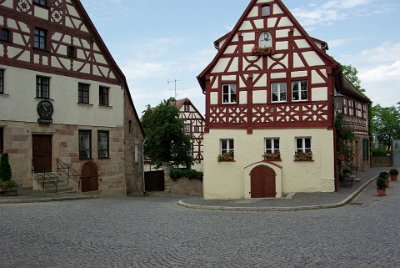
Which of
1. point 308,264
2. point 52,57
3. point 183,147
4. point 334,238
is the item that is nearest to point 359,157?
point 183,147

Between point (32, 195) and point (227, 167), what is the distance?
31.5ft

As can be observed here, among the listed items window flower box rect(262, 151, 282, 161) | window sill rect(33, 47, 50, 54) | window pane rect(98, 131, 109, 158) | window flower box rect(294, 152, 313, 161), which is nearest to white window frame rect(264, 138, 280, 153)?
window flower box rect(262, 151, 282, 161)

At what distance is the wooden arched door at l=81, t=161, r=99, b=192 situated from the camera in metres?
27.1

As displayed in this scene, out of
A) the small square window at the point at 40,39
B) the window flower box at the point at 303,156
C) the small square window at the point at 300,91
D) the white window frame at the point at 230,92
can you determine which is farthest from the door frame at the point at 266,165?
the small square window at the point at 40,39

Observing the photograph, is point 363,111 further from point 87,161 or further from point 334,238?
point 334,238

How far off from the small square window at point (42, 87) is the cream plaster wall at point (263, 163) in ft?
29.7

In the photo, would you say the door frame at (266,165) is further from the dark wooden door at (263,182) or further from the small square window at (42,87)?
the small square window at (42,87)

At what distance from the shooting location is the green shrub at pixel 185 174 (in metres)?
31.7

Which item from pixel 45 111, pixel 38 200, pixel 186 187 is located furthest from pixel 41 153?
pixel 186 187

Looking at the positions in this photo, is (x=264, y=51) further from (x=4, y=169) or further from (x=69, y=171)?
(x=4, y=169)

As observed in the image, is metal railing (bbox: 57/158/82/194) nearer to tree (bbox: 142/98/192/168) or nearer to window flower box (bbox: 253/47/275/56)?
tree (bbox: 142/98/192/168)

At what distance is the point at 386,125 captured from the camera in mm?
65938

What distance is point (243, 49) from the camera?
2422cm

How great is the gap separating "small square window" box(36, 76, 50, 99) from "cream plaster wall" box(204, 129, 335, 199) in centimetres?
905
